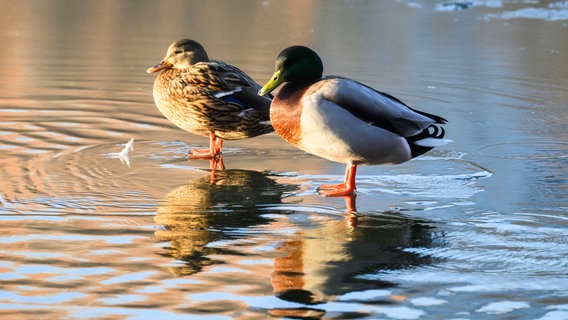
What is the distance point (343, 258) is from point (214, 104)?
8.57ft

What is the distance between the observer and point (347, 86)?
5.90 m

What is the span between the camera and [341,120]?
5.80 meters

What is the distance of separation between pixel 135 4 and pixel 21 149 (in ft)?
35.5

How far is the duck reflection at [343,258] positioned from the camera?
4.29 meters

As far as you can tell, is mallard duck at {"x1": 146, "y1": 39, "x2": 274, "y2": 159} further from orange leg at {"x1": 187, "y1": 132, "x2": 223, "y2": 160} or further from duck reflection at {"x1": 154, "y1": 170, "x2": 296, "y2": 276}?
duck reflection at {"x1": 154, "y1": 170, "x2": 296, "y2": 276}

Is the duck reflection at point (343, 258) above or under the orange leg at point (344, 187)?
under

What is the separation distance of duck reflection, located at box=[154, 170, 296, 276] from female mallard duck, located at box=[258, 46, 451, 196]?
41 centimetres

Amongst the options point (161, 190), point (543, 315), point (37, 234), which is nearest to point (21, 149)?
point (161, 190)

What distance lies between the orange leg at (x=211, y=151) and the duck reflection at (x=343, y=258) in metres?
1.81

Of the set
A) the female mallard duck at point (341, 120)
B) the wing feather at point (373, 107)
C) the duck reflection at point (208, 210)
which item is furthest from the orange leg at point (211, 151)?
the wing feather at point (373, 107)

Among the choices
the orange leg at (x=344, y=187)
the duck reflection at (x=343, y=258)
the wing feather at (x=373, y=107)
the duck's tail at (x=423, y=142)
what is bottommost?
the duck reflection at (x=343, y=258)

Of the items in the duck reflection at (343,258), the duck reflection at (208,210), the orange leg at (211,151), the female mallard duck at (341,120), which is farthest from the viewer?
the orange leg at (211,151)

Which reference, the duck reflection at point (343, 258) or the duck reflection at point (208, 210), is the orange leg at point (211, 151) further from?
the duck reflection at point (343, 258)

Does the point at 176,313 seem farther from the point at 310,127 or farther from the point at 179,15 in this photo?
the point at 179,15
